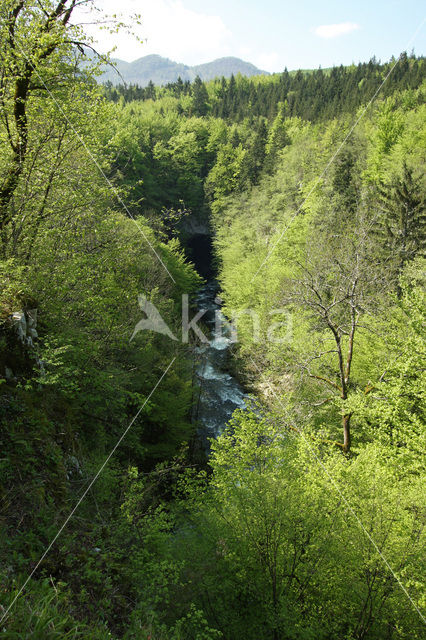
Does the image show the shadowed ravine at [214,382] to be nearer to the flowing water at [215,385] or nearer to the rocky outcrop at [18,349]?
the flowing water at [215,385]

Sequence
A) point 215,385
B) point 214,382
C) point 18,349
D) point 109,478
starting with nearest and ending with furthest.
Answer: point 18,349
point 109,478
point 215,385
point 214,382

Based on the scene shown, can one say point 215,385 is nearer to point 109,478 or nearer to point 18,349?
point 109,478

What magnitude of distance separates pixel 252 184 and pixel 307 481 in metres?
46.2

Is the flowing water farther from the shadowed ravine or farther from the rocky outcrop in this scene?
the rocky outcrop

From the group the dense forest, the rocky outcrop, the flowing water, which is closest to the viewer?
the dense forest

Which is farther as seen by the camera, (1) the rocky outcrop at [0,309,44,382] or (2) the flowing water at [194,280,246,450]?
(2) the flowing water at [194,280,246,450]

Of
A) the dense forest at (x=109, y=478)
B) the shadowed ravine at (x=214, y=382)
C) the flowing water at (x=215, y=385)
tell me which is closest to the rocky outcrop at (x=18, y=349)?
the dense forest at (x=109, y=478)

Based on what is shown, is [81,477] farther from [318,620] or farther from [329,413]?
[329,413]

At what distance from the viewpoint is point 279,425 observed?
1281cm

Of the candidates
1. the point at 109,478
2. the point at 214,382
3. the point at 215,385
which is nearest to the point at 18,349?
the point at 109,478

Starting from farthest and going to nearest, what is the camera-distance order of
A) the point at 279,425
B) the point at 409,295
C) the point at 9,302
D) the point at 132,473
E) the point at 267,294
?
the point at 267,294, the point at 279,425, the point at 409,295, the point at 132,473, the point at 9,302

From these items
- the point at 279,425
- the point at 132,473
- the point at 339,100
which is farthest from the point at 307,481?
the point at 339,100

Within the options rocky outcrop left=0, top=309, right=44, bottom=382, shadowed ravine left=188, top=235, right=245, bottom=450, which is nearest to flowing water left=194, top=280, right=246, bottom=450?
shadowed ravine left=188, top=235, right=245, bottom=450

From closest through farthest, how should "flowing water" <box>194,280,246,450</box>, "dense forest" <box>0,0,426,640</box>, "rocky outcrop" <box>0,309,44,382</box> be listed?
"dense forest" <box>0,0,426,640</box>, "rocky outcrop" <box>0,309,44,382</box>, "flowing water" <box>194,280,246,450</box>
